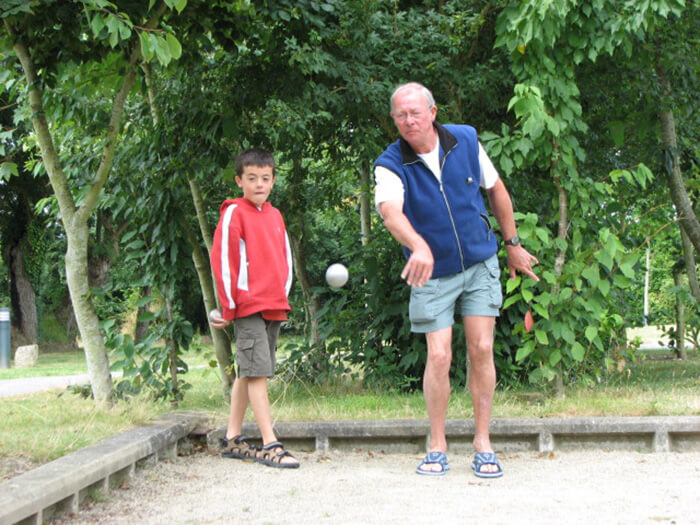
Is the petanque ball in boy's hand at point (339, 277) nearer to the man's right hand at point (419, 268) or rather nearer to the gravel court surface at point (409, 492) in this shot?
the gravel court surface at point (409, 492)

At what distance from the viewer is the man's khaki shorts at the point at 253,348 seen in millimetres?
4312

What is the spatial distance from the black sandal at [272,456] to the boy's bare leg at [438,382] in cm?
80

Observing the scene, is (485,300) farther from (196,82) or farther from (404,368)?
(196,82)

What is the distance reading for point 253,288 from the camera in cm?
435

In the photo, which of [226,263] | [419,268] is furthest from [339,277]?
[419,268]

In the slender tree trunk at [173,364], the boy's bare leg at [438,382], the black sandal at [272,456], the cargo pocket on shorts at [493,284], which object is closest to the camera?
the boy's bare leg at [438,382]

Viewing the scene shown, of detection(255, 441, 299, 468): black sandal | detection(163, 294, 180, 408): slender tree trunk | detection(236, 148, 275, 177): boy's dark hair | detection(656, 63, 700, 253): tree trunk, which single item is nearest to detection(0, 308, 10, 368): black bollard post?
detection(163, 294, 180, 408): slender tree trunk

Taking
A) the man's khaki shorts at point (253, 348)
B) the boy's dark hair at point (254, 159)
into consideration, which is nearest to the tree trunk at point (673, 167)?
the boy's dark hair at point (254, 159)

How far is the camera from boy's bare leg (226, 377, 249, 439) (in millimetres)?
4488

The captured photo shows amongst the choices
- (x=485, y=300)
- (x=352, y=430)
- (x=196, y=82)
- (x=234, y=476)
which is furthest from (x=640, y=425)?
(x=196, y=82)

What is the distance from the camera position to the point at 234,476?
159 inches

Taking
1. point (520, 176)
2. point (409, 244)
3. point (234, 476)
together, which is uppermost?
point (520, 176)

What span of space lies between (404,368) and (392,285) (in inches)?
30.2

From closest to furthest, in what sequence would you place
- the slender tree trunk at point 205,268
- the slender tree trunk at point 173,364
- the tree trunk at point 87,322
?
the tree trunk at point 87,322 < the slender tree trunk at point 173,364 < the slender tree trunk at point 205,268
